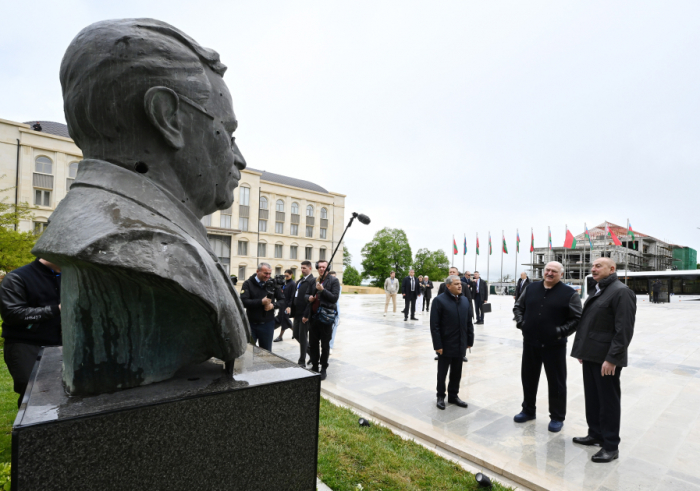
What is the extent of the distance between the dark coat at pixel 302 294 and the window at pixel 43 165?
3820cm

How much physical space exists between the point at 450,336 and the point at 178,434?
4265mm

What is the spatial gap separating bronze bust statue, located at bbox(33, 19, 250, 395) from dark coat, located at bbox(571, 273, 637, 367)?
12.7 ft

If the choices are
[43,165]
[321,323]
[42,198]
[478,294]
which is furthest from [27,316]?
[42,198]

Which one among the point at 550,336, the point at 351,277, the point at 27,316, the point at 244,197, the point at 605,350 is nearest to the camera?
the point at 27,316

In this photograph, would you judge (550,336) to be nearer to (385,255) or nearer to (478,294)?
(478,294)

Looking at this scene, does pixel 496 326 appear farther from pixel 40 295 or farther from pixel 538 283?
pixel 40 295

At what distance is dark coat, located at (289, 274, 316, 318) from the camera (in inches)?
299

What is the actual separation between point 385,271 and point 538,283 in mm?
52816

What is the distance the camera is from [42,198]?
3488cm

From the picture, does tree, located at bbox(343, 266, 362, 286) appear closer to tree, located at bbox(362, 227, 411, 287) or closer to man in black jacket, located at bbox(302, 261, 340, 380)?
tree, located at bbox(362, 227, 411, 287)

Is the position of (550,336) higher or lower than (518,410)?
higher

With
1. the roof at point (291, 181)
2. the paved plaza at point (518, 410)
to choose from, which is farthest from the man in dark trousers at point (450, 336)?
the roof at point (291, 181)

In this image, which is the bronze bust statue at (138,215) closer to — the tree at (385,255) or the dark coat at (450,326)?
the dark coat at (450,326)

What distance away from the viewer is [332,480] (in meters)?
3.27
